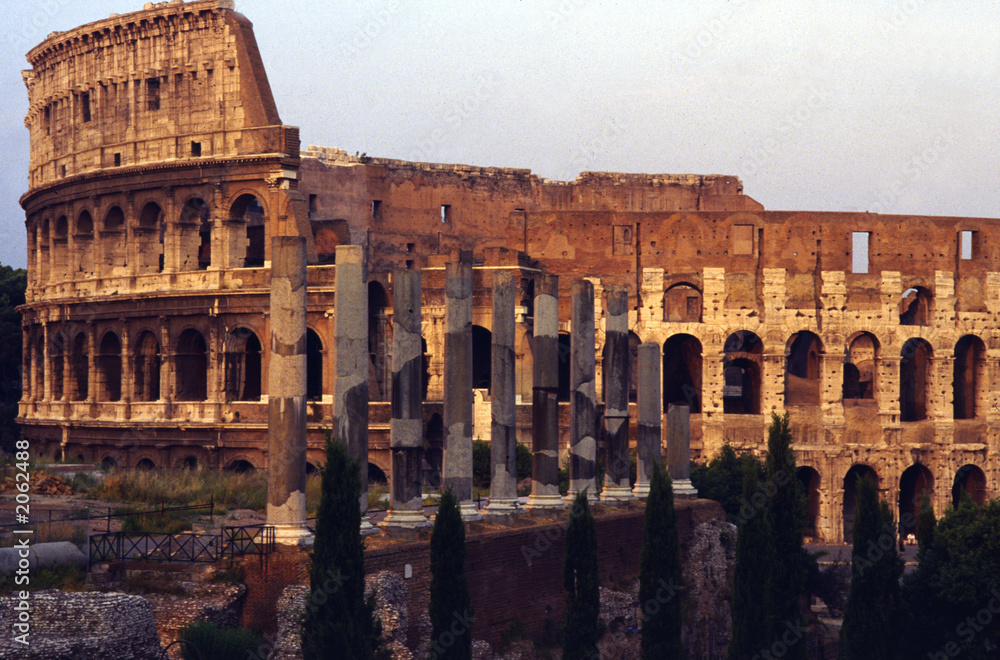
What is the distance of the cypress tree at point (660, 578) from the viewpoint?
19516 millimetres

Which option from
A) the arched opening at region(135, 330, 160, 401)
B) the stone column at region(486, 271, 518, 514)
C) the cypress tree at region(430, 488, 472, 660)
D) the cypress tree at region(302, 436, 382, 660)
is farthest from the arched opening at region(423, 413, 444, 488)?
the cypress tree at region(302, 436, 382, 660)

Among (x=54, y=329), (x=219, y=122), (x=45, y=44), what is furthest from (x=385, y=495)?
(x=45, y=44)

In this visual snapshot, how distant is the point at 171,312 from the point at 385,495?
12.0m

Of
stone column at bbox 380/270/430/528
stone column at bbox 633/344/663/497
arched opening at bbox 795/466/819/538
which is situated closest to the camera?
stone column at bbox 380/270/430/528

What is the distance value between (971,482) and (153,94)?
27673 millimetres

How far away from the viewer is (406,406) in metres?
20.3

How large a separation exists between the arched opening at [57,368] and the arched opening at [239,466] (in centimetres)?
756

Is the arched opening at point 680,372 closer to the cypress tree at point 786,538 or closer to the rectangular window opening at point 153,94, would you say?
the rectangular window opening at point 153,94

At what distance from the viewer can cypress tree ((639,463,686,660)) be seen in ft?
64.0

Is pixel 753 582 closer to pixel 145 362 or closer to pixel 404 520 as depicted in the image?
pixel 404 520

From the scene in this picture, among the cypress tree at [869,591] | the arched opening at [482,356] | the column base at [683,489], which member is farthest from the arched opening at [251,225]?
the cypress tree at [869,591]

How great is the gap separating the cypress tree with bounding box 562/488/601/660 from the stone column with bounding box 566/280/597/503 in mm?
5251

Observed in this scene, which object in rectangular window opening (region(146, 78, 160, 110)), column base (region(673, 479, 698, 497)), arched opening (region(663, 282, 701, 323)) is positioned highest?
rectangular window opening (region(146, 78, 160, 110))

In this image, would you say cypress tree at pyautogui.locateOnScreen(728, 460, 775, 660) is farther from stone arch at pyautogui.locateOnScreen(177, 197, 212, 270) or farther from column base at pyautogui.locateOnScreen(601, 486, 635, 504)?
stone arch at pyautogui.locateOnScreen(177, 197, 212, 270)
